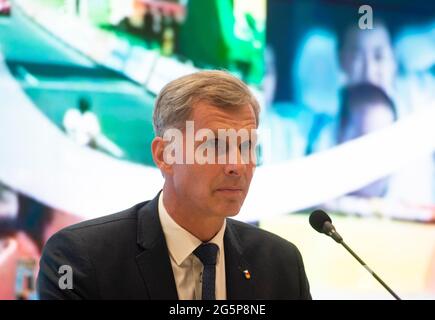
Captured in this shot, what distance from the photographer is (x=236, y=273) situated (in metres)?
2.19

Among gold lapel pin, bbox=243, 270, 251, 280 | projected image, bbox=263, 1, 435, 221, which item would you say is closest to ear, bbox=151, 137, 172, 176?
gold lapel pin, bbox=243, 270, 251, 280

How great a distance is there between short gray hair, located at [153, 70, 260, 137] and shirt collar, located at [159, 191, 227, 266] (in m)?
0.32

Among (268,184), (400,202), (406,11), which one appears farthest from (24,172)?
(406,11)

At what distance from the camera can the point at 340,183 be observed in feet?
12.3

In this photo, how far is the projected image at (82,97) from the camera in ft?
10.9

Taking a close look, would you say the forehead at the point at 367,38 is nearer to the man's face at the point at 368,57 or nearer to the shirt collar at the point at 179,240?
the man's face at the point at 368,57

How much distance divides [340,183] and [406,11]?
106 centimetres

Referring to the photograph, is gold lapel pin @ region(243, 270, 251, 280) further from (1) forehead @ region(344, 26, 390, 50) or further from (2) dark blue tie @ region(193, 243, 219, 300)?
(1) forehead @ region(344, 26, 390, 50)

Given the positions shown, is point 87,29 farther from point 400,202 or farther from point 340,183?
point 400,202

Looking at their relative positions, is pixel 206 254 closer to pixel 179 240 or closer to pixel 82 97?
pixel 179 240

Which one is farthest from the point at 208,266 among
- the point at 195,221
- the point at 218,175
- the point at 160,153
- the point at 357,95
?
the point at 357,95

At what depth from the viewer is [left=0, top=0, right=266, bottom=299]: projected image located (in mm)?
3314

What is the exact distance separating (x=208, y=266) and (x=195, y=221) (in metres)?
0.16

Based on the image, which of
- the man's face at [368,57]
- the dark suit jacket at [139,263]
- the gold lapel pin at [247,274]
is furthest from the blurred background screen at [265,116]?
the gold lapel pin at [247,274]
